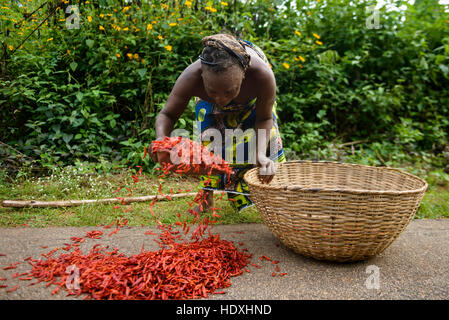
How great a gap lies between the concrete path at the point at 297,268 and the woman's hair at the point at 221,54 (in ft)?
3.62

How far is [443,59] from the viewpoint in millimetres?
4473

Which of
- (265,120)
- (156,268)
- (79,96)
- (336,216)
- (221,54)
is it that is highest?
(221,54)

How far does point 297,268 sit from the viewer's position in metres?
1.84

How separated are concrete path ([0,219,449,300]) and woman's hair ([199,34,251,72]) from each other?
1.10 m

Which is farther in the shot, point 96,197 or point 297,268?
point 96,197

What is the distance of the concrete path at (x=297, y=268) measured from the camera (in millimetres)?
1602

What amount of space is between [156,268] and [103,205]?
1264mm

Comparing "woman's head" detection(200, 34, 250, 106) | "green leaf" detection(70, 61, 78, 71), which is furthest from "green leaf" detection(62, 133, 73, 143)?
"woman's head" detection(200, 34, 250, 106)

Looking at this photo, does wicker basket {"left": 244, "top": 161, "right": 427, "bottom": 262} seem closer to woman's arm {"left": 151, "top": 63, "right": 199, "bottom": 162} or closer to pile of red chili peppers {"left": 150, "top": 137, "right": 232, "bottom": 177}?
pile of red chili peppers {"left": 150, "top": 137, "right": 232, "bottom": 177}

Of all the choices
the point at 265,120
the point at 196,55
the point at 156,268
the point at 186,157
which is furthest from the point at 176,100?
the point at 196,55

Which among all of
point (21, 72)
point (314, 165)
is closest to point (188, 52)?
point (21, 72)

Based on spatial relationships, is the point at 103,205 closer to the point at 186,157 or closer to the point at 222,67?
the point at 186,157

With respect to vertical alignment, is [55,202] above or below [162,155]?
below

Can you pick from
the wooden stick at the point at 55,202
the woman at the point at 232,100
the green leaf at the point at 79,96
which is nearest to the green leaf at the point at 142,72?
the green leaf at the point at 79,96
